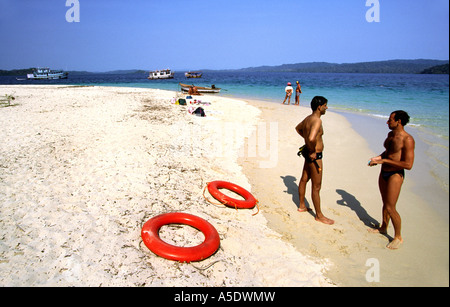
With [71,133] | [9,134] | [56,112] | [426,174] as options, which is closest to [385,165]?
[426,174]

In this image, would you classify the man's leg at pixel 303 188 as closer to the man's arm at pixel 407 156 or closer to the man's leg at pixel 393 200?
the man's leg at pixel 393 200

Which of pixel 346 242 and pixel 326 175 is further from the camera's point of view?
Answer: pixel 326 175

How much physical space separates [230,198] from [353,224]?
7.47 ft

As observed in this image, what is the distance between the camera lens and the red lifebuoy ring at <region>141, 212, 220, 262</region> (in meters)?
3.19

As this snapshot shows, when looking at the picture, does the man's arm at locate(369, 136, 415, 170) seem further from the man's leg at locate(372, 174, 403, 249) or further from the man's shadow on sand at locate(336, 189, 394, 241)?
the man's shadow on sand at locate(336, 189, 394, 241)

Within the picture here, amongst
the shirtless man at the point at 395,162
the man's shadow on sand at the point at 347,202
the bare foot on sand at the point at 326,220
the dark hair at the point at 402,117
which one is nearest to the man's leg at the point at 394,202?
the shirtless man at the point at 395,162

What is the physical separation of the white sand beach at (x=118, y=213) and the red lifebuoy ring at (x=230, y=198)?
163 mm

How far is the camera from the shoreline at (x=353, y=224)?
3.11 metres

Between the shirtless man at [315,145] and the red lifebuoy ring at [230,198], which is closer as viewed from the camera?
the shirtless man at [315,145]

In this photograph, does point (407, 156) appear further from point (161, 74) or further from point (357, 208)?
point (161, 74)

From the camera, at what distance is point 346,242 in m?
3.86

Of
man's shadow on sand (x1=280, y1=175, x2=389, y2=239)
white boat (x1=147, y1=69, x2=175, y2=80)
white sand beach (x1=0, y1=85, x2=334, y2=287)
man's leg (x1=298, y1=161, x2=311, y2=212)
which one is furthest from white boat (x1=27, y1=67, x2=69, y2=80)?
man's leg (x1=298, y1=161, x2=311, y2=212)

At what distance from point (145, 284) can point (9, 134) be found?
779 cm
